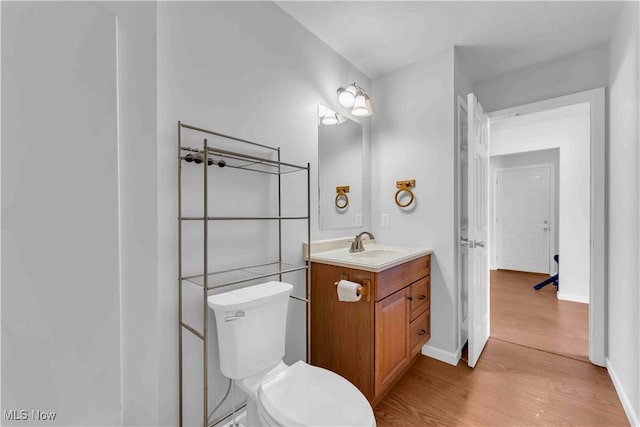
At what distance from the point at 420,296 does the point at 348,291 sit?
82cm

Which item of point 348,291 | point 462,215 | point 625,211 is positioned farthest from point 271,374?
point 625,211

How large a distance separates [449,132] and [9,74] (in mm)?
2357

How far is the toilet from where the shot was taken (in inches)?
40.5

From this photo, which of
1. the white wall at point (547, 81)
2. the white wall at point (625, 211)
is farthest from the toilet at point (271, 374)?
the white wall at point (547, 81)

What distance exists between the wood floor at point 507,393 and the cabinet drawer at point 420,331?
0.57ft

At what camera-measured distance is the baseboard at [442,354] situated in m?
2.13

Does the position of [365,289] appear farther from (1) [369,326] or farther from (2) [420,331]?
(2) [420,331]

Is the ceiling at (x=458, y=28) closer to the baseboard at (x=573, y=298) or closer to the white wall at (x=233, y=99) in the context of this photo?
the white wall at (x=233, y=99)

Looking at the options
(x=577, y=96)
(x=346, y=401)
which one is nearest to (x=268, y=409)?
(x=346, y=401)

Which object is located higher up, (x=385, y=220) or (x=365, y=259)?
(x=385, y=220)

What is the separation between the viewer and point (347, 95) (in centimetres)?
211

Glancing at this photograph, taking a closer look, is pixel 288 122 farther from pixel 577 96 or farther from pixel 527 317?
pixel 527 317

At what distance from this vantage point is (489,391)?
1786 mm

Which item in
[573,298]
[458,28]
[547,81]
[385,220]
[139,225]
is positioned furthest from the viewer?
[573,298]
